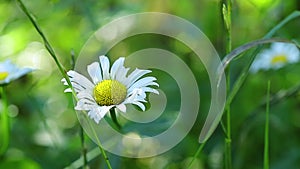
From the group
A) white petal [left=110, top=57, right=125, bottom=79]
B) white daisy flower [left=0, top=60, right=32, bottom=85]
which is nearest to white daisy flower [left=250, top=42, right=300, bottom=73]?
white daisy flower [left=0, top=60, right=32, bottom=85]

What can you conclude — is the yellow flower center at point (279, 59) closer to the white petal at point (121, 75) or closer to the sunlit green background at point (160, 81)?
the sunlit green background at point (160, 81)

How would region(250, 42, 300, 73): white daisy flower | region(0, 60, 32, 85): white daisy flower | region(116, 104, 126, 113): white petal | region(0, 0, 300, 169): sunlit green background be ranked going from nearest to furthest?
region(116, 104, 126, 113): white petal < region(0, 60, 32, 85): white daisy flower < region(0, 0, 300, 169): sunlit green background < region(250, 42, 300, 73): white daisy flower

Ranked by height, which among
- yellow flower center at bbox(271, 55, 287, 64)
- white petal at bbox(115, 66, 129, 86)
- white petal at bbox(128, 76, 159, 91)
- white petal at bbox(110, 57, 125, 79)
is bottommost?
white petal at bbox(128, 76, 159, 91)

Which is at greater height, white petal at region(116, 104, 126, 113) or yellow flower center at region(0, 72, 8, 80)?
yellow flower center at region(0, 72, 8, 80)

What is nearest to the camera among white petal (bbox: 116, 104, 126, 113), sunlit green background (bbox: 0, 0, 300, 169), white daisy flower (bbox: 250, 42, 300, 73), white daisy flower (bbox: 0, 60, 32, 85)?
white petal (bbox: 116, 104, 126, 113)

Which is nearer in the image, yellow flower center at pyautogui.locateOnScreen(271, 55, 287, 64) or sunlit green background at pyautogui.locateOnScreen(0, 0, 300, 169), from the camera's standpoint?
sunlit green background at pyautogui.locateOnScreen(0, 0, 300, 169)

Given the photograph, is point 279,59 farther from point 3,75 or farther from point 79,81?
point 79,81

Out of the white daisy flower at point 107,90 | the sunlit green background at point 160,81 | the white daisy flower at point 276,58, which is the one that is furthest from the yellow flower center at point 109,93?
the white daisy flower at point 276,58

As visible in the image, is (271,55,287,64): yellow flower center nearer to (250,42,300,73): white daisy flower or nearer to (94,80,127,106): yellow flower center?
(250,42,300,73): white daisy flower

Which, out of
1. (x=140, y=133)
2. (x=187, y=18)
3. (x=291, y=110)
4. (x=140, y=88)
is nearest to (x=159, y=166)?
(x=140, y=133)
